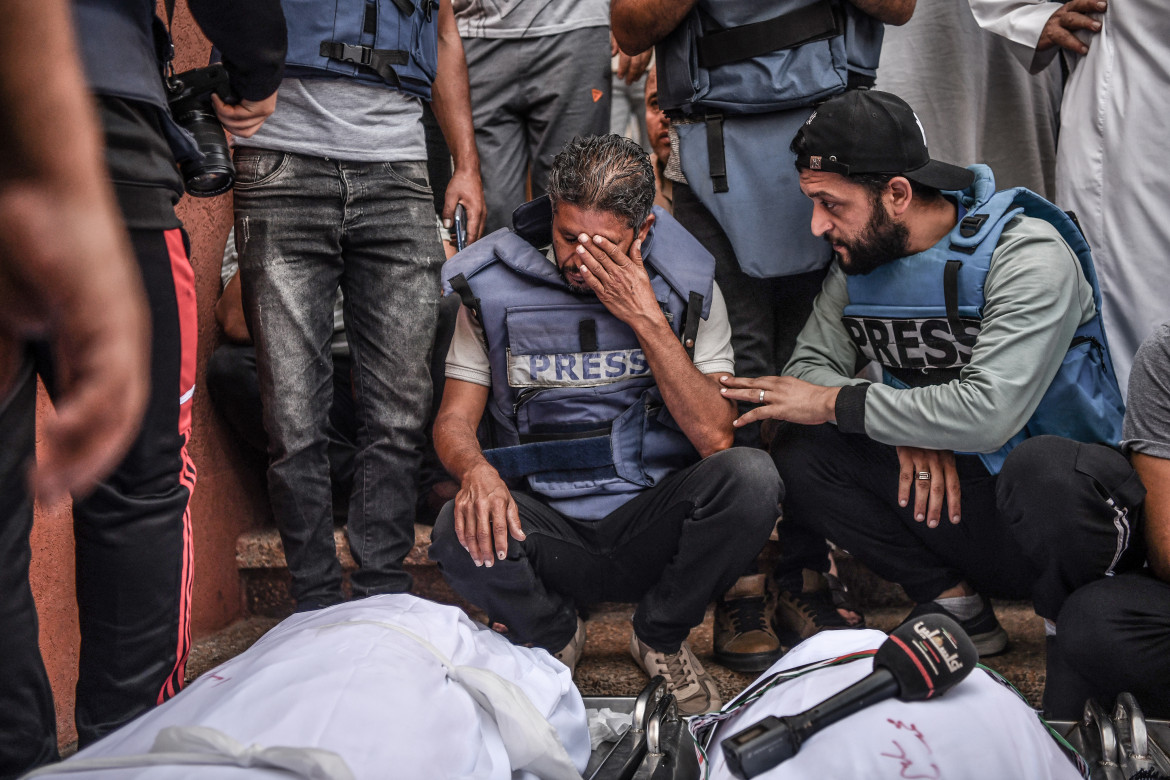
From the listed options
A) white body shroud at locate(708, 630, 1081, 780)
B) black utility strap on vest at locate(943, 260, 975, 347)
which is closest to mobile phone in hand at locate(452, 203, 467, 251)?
black utility strap on vest at locate(943, 260, 975, 347)

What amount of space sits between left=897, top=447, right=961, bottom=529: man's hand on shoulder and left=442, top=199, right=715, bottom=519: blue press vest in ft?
1.76

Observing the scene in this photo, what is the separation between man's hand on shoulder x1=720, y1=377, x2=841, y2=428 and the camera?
2.22 m

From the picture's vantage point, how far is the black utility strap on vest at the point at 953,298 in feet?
6.97

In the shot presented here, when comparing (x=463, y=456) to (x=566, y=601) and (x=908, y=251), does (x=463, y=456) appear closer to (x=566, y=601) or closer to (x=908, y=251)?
(x=566, y=601)

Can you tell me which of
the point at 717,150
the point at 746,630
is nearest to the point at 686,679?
the point at 746,630

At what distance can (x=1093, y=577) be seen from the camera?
1.94m

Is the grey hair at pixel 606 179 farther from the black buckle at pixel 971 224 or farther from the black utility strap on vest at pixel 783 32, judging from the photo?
the black buckle at pixel 971 224

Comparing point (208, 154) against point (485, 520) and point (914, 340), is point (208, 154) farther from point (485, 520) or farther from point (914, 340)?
point (914, 340)

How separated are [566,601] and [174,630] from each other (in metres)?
1.00

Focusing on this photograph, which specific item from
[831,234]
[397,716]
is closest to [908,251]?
[831,234]

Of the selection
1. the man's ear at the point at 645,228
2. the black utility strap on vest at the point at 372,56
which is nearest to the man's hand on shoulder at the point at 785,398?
the man's ear at the point at 645,228

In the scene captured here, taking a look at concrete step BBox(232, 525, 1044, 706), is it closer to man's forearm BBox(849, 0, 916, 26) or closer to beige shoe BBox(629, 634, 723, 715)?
beige shoe BBox(629, 634, 723, 715)

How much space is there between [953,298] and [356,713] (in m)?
1.65

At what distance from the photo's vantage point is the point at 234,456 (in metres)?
2.88
